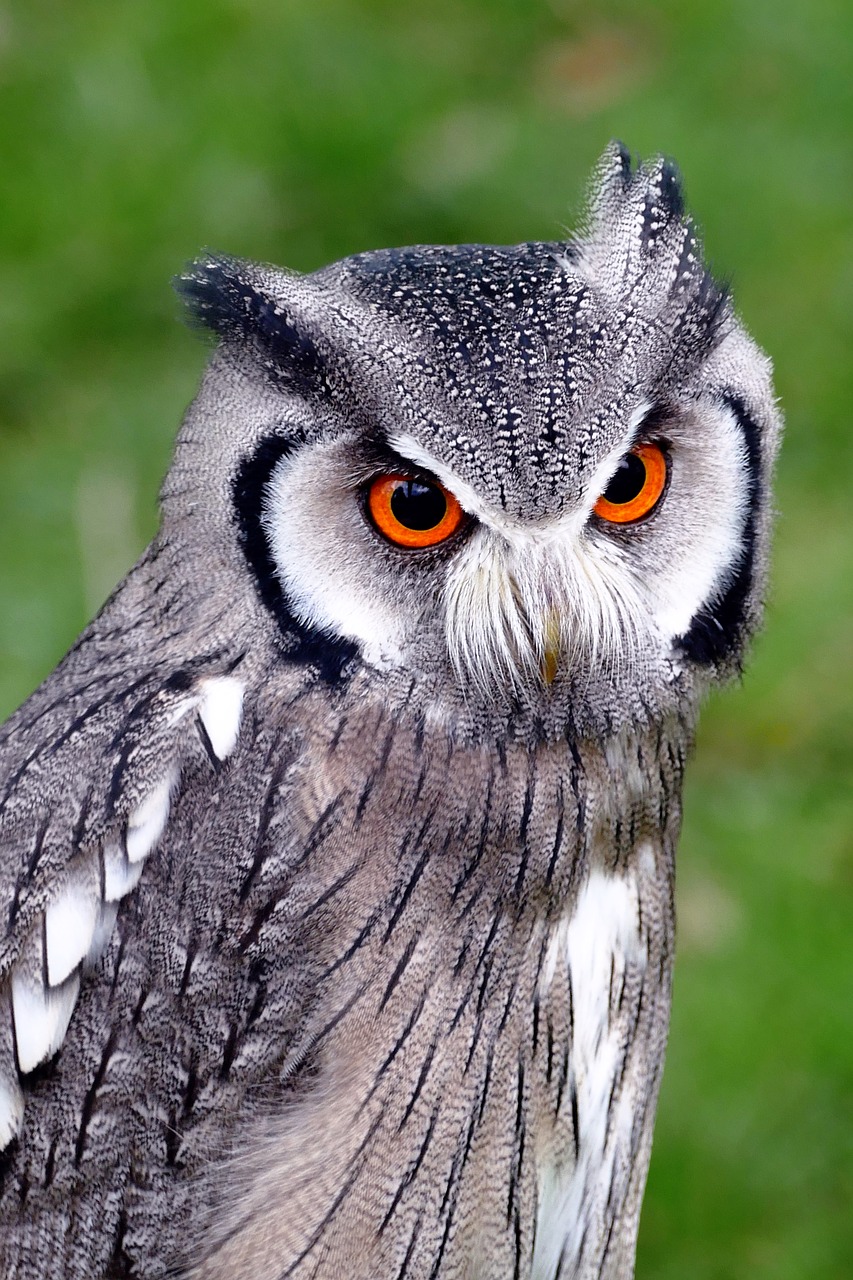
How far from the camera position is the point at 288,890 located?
5.58 feet

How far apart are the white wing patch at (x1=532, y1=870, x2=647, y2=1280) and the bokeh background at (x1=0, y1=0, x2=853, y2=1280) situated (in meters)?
1.02

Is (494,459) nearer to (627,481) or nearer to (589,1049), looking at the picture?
(627,481)

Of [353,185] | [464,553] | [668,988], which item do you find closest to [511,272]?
[464,553]

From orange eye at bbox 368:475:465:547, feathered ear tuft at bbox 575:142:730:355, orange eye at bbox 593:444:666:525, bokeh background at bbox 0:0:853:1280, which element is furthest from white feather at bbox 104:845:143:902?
bokeh background at bbox 0:0:853:1280

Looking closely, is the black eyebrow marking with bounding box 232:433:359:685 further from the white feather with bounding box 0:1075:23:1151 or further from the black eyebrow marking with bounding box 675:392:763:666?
the white feather with bounding box 0:1075:23:1151

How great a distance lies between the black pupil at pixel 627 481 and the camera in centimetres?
162

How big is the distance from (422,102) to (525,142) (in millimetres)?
323

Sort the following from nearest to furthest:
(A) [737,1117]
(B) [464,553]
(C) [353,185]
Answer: (B) [464,553] → (A) [737,1117] → (C) [353,185]

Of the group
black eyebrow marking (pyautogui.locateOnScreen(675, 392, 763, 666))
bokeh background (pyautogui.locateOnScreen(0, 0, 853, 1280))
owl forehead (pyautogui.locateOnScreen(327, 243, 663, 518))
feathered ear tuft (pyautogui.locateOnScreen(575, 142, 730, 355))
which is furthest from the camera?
bokeh background (pyautogui.locateOnScreen(0, 0, 853, 1280))

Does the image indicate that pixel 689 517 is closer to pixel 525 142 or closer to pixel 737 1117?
pixel 737 1117

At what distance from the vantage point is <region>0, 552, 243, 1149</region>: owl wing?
5.55 ft

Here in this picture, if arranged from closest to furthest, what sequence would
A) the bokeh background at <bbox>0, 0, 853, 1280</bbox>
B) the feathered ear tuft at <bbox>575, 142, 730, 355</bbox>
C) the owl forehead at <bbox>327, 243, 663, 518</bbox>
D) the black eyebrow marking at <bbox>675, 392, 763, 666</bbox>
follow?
the owl forehead at <bbox>327, 243, 663, 518</bbox> < the feathered ear tuft at <bbox>575, 142, 730, 355</bbox> < the black eyebrow marking at <bbox>675, 392, 763, 666</bbox> < the bokeh background at <bbox>0, 0, 853, 1280</bbox>

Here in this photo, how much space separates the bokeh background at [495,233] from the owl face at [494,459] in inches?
60.1

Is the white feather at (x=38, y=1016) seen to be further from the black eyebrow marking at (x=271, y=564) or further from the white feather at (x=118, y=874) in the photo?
the black eyebrow marking at (x=271, y=564)
